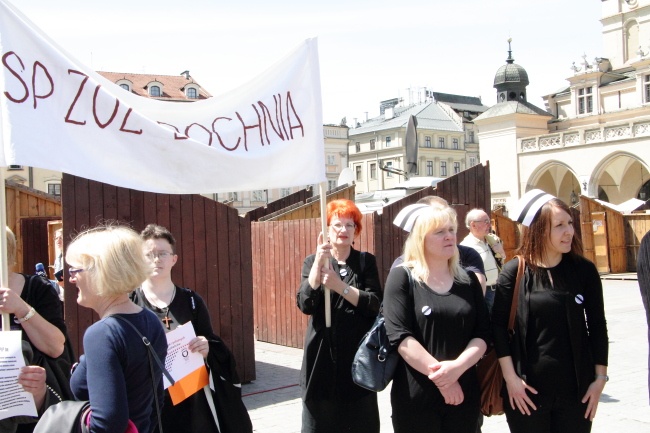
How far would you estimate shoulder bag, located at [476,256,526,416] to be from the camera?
3.98m

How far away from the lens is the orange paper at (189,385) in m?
3.85

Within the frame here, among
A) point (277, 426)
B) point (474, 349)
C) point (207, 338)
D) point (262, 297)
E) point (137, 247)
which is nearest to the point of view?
point (137, 247)

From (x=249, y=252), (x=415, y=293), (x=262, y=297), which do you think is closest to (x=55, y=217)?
(x=262, y=297)

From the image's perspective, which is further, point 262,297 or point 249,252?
point 262,297

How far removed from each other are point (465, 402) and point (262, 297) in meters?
7.61

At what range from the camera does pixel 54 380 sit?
344 centimetres

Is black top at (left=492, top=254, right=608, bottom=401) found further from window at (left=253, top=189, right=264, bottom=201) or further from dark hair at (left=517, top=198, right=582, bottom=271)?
window at (left=253, top=189, right=264, bottom=201)

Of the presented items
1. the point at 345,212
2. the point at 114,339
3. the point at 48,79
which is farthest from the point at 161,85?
the point at 114,339

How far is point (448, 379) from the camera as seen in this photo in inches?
146

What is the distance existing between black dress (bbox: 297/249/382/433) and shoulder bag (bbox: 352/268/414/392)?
0.36 meters

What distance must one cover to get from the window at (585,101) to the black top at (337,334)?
57585mm

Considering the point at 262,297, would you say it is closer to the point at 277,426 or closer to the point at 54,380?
the point at 277,426

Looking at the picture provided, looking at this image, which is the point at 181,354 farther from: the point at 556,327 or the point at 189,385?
the point at 556,327

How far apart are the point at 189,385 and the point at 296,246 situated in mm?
6597
